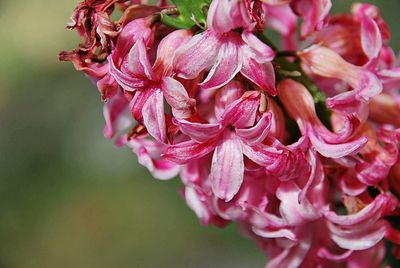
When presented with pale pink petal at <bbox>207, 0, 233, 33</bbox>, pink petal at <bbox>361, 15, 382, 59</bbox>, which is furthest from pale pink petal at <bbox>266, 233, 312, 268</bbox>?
pale pink petal at <bbox>207, 0, 233, 33</bbox>

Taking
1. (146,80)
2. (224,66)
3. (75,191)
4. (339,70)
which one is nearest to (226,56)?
(224,66)

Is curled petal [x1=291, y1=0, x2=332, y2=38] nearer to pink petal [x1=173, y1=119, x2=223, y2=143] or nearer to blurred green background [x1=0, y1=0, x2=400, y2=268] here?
pink petal [x1=173, y1=119, x2=223, y2=143]

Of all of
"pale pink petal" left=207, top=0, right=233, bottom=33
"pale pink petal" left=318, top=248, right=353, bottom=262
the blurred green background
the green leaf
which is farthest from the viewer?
the blurred green background

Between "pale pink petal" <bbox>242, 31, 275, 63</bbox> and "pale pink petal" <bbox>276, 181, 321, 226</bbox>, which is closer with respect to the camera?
"pale pink petal" <bbox>242, 31, 275, 63</bbox>

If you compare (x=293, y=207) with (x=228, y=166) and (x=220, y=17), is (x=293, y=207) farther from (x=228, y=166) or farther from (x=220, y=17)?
(x=220, y=17)

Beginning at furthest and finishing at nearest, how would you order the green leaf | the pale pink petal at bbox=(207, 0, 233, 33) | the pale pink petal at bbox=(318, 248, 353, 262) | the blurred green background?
the blurred green background < the pale pink petal at bbox=(318, 248, 353, 262) < the green leaf < the pale pink petal at bbox=(207, 0, 233, 33)
